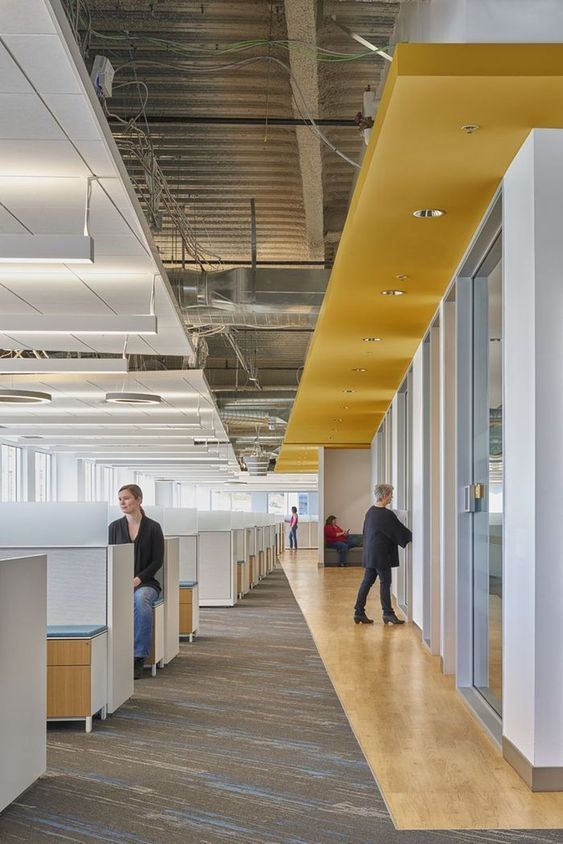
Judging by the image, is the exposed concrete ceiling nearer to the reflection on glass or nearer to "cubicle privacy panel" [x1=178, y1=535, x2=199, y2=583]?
the reflection on glass

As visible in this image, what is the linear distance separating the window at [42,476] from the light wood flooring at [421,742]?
17.0 metres

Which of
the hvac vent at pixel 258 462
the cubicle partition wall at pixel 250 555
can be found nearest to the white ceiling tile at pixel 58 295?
the cubicle partition wall at pixel 250 555

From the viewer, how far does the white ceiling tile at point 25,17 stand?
11.3 feet

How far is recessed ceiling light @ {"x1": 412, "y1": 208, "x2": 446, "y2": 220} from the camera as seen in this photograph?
523cm

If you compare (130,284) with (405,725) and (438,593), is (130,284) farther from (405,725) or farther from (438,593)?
(405,725)

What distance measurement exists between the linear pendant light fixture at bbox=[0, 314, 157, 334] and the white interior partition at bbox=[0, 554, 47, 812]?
378 cm

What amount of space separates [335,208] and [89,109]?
5.10 meters

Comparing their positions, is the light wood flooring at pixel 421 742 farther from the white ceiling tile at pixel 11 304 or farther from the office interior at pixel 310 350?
the white ceiling tile at pixel 11 304

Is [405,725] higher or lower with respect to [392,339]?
lower

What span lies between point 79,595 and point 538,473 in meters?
2.62

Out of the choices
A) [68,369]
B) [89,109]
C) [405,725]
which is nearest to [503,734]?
[405,725]

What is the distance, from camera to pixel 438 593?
314 inches

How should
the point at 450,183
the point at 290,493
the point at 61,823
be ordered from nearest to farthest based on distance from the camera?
1. the point at 61,823
2. the point at 450,183
3. the point at 290,493

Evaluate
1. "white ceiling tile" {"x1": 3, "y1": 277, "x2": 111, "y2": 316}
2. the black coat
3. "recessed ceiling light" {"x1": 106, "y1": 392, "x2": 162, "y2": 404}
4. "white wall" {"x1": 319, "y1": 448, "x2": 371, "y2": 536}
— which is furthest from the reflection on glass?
"white wall" {"x1": 319, "y1": 448, "x2": 371, "y2": 536}
